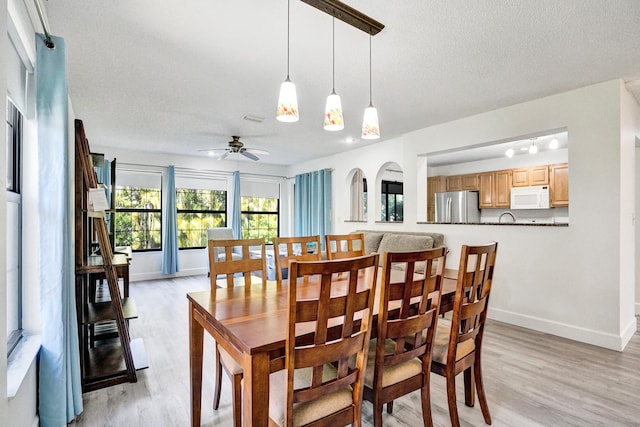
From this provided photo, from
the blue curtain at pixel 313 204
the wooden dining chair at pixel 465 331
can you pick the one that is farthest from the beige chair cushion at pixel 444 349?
the blue curtain at pixel 313 204

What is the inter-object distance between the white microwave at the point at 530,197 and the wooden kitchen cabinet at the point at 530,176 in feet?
0.26

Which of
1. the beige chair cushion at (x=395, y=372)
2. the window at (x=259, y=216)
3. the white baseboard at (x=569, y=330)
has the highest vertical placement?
the window at (x=259, y=216)

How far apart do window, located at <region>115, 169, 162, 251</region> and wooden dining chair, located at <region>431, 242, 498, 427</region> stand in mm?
5930

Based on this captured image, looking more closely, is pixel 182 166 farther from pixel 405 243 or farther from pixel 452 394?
pixel 452 394

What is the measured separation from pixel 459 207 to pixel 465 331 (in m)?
5.08

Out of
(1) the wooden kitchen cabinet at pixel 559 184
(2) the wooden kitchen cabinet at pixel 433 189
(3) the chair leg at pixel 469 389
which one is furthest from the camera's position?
(2) the wooden kitchen cabinet at pixel 433 189

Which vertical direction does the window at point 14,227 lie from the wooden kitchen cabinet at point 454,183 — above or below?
below

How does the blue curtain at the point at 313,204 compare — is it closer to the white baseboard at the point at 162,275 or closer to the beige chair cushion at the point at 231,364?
the white baseboard at the point at 162,275

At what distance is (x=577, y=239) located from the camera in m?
3.13

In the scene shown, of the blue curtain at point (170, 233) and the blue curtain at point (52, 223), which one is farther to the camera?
the blue curtain at point (170, 233)

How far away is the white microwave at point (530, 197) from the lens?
5.46m

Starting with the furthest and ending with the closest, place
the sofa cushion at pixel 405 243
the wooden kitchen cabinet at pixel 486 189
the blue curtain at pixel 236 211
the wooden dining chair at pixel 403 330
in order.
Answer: the blue curtain at pixel 236 211
the wooden kitchen cabinet at pixel 486 189
the sofa cushion at pixel 405 243
the wooden dining chair at pixel 403 330

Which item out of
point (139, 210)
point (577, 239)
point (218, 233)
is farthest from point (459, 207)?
point (139, 210)

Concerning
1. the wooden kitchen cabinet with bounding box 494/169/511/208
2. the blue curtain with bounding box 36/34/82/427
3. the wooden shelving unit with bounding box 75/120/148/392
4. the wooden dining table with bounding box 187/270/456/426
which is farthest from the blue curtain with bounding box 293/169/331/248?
the blue curtain with bounding box 36/34/82/427
